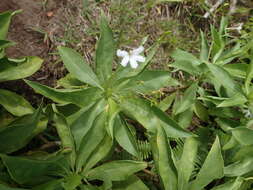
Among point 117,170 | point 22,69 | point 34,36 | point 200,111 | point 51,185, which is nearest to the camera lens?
point 51,185

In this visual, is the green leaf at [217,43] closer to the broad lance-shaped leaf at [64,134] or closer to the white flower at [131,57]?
the white flower at [131,57]

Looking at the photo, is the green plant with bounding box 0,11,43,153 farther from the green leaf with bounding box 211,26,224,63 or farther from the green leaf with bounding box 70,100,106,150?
the green leaf with bounding box 211,26,224,63

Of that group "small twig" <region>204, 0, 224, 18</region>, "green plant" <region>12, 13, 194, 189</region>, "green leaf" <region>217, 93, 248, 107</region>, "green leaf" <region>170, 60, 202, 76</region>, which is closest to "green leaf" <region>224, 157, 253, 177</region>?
"green leaf" <region>217, 93, 248, 107</region>

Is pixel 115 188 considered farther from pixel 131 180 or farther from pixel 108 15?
pixel 108 15

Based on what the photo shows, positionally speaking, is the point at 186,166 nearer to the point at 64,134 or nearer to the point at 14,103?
the point at 64,134

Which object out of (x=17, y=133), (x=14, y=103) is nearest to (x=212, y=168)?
(x=17, y=133)
